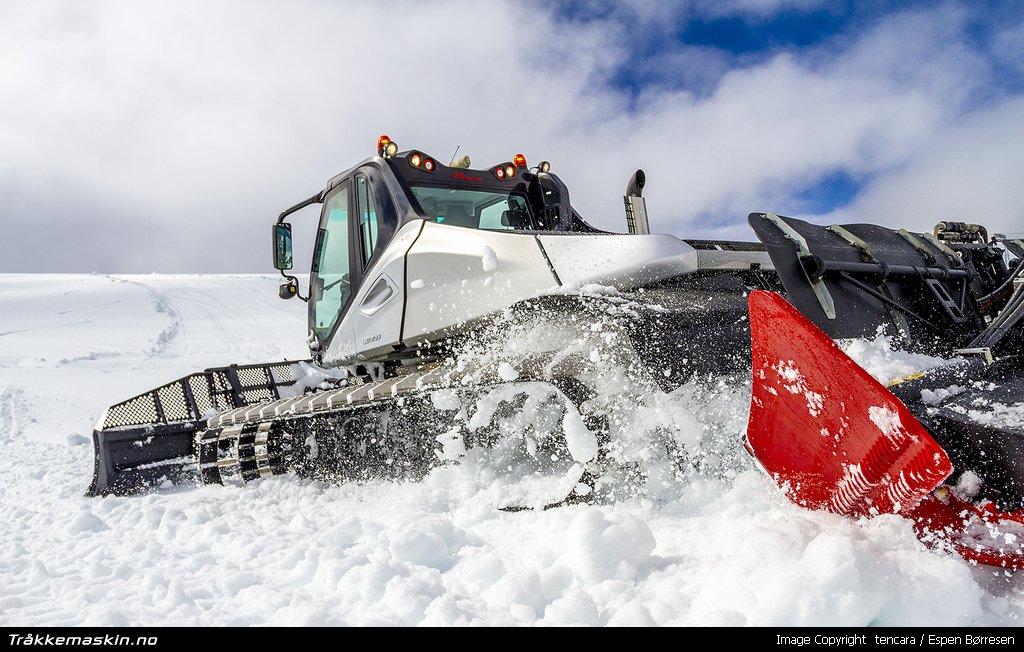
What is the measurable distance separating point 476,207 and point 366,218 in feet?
2.58

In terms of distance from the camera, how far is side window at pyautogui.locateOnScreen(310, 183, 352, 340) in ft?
14.7

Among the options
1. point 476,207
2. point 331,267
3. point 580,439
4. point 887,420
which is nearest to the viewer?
point 887,420

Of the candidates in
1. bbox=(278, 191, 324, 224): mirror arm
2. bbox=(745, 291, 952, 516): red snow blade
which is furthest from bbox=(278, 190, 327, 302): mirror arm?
bbox=(745, 291, 952, 516): red snow blade

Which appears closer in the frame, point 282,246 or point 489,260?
point 489,260

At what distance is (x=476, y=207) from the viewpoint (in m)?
4.54

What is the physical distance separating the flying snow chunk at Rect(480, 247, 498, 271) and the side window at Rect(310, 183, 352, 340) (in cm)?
168

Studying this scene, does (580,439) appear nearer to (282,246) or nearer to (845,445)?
(845,445)

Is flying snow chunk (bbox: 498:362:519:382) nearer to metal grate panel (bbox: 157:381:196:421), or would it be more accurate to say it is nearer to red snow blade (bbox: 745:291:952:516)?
red snow blade (bbox: 745:291:952:516)

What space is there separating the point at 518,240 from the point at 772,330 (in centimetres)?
118

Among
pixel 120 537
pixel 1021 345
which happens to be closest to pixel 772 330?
pixel 1021 345

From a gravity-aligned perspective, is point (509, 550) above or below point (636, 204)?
below

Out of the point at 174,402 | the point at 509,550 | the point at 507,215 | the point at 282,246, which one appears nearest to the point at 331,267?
the point at 282,246

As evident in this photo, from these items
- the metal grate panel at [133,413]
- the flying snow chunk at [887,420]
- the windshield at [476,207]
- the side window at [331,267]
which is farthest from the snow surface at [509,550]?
the windshield at [476,207]
